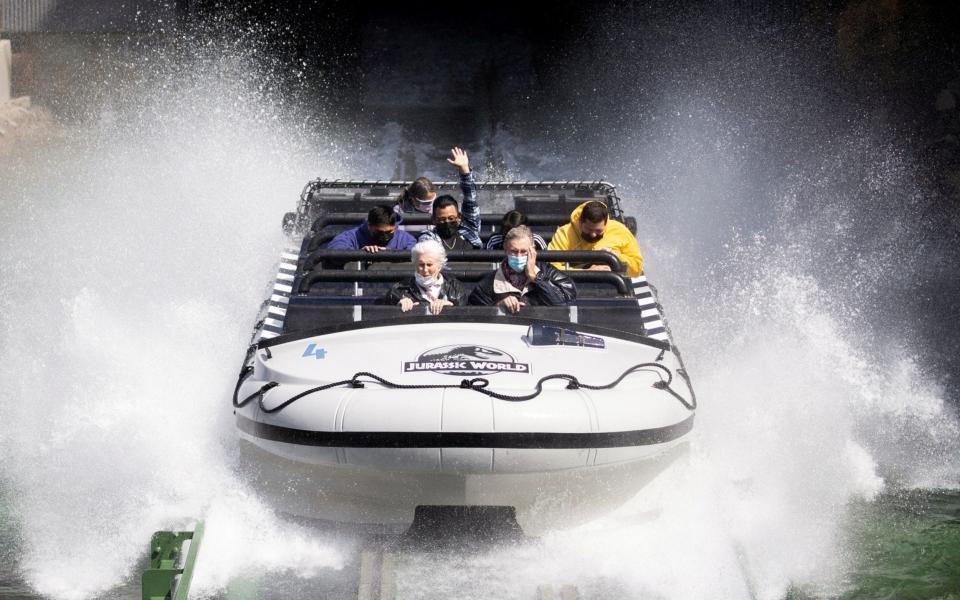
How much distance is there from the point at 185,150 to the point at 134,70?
280 cm

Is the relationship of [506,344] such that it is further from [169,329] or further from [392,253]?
[169,329]

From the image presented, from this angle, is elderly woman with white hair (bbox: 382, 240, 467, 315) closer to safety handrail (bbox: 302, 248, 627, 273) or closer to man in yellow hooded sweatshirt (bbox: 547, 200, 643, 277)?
safety handrail (bbox: 302, 248, 627, 273)

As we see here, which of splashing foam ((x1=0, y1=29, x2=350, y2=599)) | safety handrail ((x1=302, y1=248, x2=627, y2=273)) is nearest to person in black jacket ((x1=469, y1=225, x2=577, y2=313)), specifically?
safety handrail ((x1=302, y1=248, x2=627, y2=273))

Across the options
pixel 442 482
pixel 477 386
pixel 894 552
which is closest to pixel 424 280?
pixel 477 386

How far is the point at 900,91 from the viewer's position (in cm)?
1275

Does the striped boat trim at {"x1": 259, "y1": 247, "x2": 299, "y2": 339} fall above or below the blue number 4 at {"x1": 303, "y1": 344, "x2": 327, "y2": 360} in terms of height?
above

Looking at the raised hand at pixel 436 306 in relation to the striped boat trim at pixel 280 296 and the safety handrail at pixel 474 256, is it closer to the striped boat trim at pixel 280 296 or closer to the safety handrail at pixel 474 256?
the safety handrail at pixel 474 256

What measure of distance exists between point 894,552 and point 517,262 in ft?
9.16

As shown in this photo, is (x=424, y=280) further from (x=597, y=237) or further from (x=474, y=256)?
(x=597, y=237)

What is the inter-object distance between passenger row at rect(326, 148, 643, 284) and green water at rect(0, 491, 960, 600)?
7.05ft

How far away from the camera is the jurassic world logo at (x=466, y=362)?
5.67 metres

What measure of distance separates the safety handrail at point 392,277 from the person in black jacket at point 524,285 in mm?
213

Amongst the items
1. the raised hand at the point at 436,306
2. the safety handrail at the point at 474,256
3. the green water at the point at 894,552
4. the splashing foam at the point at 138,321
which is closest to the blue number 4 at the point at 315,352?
the raised hand at the point at 436,306

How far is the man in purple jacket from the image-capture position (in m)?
7.09
